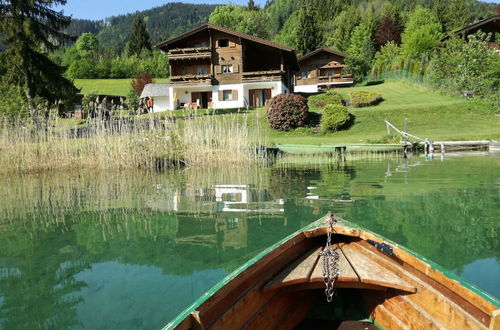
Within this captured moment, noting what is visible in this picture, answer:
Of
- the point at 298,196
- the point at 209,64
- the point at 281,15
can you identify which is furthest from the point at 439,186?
the point at 281,15

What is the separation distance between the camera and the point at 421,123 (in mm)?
26406

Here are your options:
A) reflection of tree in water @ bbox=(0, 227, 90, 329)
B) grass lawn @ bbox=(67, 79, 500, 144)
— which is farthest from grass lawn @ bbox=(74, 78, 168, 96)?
reflection of tree in water @ bbox=(0, 227, 90, 329)

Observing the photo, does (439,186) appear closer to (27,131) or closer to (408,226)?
(408,226)

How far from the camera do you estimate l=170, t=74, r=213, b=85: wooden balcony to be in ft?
118

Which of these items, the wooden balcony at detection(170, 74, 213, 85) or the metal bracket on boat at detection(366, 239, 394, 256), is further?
the wooden balcony at detection(170, 74, 213, 85)

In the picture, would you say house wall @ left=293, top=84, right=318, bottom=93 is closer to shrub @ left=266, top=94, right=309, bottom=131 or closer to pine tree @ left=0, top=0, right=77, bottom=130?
shrub @ left=266, top=94, right=309, bottom=131

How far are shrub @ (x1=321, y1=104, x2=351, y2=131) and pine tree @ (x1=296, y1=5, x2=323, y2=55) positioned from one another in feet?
110

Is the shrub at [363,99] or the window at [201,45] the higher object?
the window at [201,45]

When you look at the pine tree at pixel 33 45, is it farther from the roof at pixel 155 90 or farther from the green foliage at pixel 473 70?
the green foliage at pixel 473 70

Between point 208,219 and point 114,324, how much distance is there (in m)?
3.98

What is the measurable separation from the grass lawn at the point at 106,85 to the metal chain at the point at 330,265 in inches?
2342

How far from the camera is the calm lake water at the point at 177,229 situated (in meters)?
4.65

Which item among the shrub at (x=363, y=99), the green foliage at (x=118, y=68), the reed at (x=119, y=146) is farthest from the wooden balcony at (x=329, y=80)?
the green foliage at (x=118, y=68)

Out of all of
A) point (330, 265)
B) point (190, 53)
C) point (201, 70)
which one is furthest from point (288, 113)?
point (330, 265)
